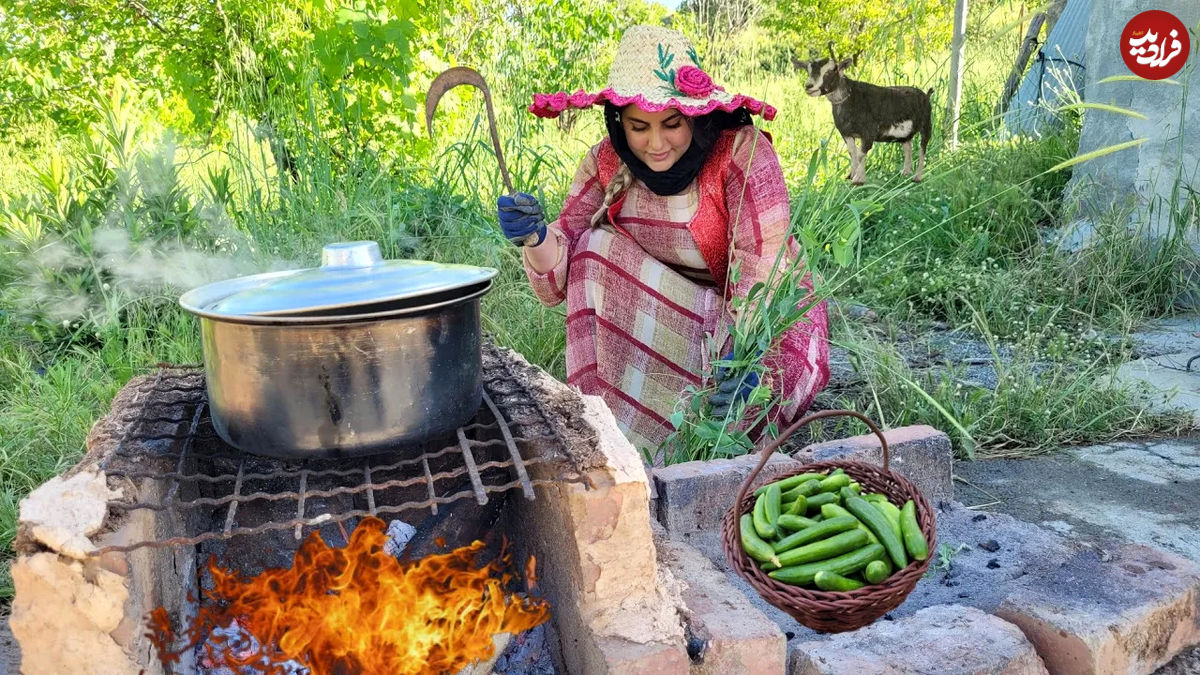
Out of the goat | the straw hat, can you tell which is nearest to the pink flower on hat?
the straw hat

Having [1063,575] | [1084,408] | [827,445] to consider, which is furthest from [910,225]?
[1063,575]

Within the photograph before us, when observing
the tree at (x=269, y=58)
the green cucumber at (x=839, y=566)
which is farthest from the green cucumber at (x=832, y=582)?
the tree at (x=269, y=58)

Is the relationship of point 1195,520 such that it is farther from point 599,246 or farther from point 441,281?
point 441,281

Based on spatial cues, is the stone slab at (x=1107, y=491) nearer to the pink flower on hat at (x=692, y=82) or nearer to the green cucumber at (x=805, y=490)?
→ the green cucumber at (x=805, y=490)

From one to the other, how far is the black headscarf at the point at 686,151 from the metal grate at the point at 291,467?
916 mm

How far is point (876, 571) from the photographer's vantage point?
5.94ft

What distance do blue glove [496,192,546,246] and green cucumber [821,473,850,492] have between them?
1.29 meters

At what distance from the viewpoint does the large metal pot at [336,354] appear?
1.52m

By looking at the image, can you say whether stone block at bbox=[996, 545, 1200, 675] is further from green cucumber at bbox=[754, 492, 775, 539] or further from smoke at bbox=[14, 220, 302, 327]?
smoke at bbox=[14, 220, 302, 327]

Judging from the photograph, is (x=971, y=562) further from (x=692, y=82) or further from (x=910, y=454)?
(x=692, y=82)

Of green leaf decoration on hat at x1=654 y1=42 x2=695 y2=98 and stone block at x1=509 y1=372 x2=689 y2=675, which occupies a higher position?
green leaf decoration on hat at x1=654 y1=42 x2=695 y2=98

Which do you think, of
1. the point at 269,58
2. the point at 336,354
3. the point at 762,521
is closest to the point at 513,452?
the point at 336,354

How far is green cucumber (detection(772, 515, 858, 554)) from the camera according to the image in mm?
1921

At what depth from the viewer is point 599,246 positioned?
3.12m
